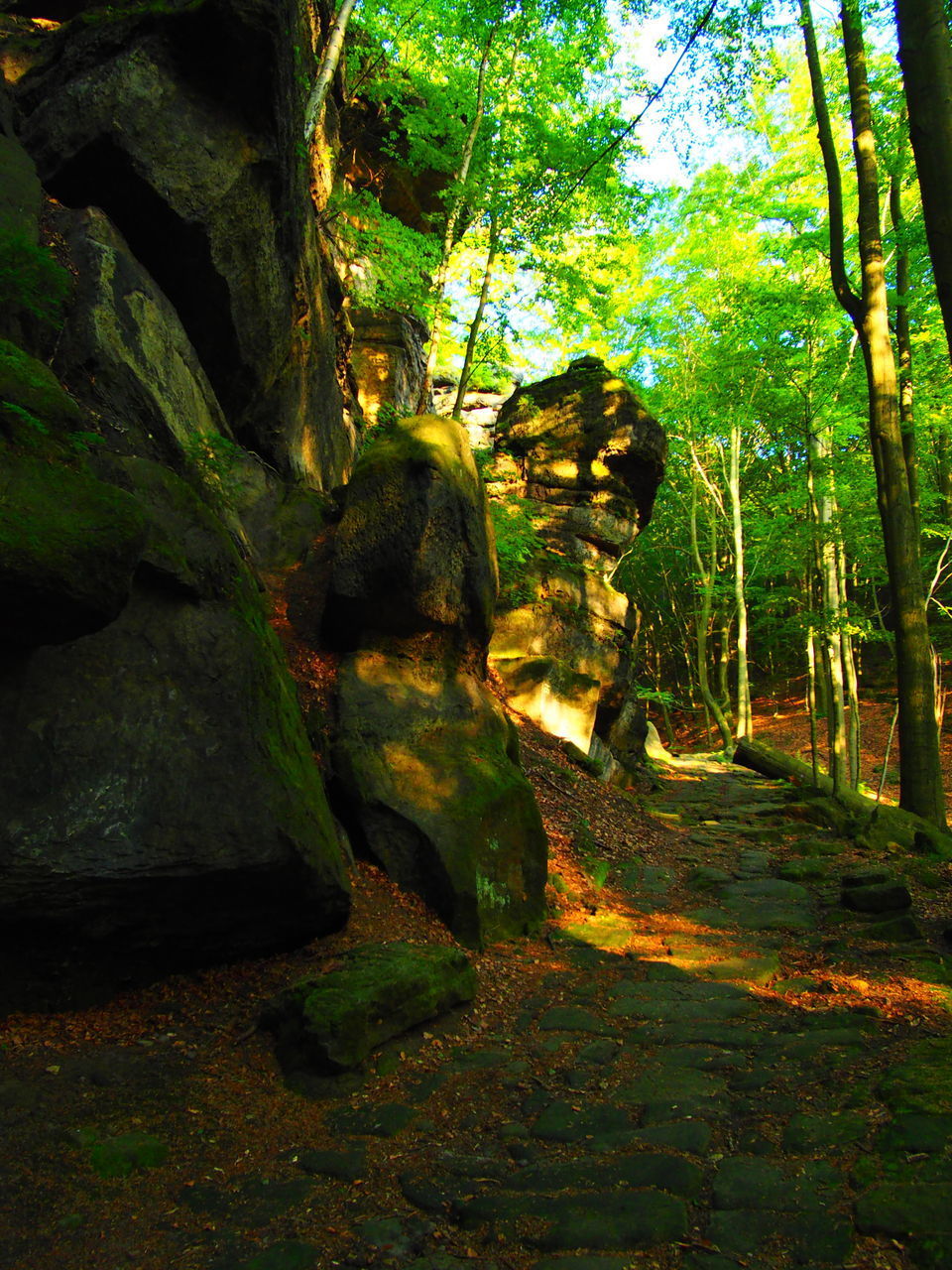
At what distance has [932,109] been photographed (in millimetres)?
5074

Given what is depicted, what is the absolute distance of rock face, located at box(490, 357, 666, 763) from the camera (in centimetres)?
1498

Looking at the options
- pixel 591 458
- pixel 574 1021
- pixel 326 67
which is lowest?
pixel 574 1021

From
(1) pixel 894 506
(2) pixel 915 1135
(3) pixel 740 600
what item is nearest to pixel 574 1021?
(2) pixel 915 1135

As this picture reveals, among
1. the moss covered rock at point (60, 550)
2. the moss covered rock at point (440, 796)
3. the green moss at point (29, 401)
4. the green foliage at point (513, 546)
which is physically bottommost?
the moss covered rock at point (440, 796)

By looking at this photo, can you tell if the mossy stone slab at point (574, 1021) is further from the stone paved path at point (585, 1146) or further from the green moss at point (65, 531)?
the green moss at point (65, 531)

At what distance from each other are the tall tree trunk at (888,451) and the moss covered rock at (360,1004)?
24.5ft

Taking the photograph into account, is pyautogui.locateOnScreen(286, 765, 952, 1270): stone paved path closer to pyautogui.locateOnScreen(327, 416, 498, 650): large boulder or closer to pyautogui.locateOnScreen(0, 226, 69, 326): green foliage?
pyautogui.locateOnScreen(327, 416, 498, 650): large boulder

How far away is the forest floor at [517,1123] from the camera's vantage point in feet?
8.74

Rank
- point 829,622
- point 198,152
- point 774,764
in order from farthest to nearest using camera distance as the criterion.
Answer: point 774,764 → point 829,622 → point 198,152

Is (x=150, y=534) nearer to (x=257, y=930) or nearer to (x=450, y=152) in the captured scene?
(x=257, y=930)

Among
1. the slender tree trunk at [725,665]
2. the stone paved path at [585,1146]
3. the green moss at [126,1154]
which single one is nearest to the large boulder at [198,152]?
the stone paved path at [585,1146]

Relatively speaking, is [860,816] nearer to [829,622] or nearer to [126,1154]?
[829,622]

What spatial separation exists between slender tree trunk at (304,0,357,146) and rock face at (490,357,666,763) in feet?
27.2

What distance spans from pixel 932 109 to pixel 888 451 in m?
5.72
